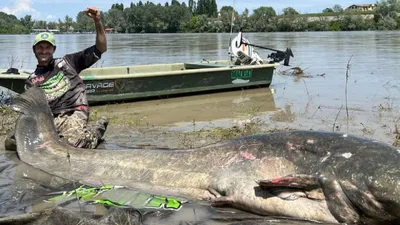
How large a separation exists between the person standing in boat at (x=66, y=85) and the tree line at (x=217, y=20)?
49.5 m

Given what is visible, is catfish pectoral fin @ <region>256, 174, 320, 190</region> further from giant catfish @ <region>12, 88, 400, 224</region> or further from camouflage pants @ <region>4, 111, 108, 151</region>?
camouflage pants @ <region>4, 111, 108, 151</region>

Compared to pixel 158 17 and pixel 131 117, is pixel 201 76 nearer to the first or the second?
pixel 131 117

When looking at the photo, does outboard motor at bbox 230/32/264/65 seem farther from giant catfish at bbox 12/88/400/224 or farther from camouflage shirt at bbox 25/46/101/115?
giant catfish at bbox 12/88/400/224

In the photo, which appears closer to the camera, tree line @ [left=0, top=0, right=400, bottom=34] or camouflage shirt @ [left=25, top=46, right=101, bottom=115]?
camouflage shirt @ [left=25, top=46, right=101, bottom=115]

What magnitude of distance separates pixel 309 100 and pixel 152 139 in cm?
557

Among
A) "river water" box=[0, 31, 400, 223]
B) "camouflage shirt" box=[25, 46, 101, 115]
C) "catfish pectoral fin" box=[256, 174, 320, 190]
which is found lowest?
"river water" box=[0, 31, 400, 223]

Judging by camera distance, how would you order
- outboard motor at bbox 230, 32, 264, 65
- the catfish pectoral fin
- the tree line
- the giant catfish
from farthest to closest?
the tree line, outboard motor at bbox 230, 32, 264, 65, the catfish pectoral fin, the giant catfish

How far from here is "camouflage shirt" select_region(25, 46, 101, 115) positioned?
6.09 meters

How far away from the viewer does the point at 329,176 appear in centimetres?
360

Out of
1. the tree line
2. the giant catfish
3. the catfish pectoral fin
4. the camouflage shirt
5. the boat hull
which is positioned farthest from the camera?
the tree line

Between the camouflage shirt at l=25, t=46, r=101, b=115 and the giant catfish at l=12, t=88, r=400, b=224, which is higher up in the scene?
the camouflage shirt at l=25, t=46, r=101, b=115

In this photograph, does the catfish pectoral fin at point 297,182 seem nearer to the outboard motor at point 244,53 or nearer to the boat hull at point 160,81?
the boat hull at point 160,81

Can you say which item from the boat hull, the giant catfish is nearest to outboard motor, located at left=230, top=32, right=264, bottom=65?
the boat hull

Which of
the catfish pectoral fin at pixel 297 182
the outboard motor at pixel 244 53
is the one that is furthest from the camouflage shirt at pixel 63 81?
the outboard motor at pixel 244 53
